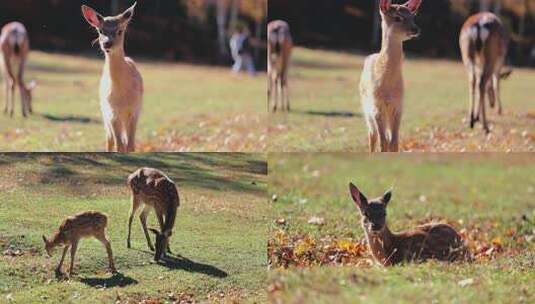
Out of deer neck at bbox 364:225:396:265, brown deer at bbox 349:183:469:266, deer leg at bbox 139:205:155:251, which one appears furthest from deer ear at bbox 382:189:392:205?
deer leg at bbox 139:205:155:251

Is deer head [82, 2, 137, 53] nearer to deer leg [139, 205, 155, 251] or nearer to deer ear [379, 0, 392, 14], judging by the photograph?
deer leg [139, 205, 155, 251]

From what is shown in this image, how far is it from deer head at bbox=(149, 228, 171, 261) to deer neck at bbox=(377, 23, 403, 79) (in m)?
1.96

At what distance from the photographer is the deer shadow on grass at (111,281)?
7.03 metres

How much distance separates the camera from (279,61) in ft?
31.5

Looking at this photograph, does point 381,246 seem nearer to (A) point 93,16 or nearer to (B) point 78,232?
(B) point 78,232

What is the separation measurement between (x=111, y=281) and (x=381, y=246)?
1906 millimetres

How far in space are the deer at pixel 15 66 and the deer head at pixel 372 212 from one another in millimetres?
4672

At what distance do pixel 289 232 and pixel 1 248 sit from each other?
2070 millimetres

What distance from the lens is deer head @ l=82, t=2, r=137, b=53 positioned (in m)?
7.32

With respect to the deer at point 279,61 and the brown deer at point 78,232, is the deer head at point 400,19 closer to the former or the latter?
the deer at point 279,61

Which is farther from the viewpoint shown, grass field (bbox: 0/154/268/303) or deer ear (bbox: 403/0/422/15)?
deer ear (bbox: 403/0/422/15)

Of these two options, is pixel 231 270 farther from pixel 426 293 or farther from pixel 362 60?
pixel 362 60

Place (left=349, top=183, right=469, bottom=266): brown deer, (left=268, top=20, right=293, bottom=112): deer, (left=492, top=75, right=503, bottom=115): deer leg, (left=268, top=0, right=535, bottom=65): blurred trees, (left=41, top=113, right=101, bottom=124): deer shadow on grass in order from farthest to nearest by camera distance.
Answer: (left=41, top=113, right=101, bottom=124): deer shadow on grass
(left=492, top=75, right=503, bottom=115): deer leg
(left=268, top=20, right=293, bottom=112): deer
(left=268, top=0, right=535, bottom=65): blurred trees
(left=349, top=183, right=469, bottom=266): brown deer

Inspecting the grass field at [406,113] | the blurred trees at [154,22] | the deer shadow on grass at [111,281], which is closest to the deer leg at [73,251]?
the deer shadow on grass at [111,281]
